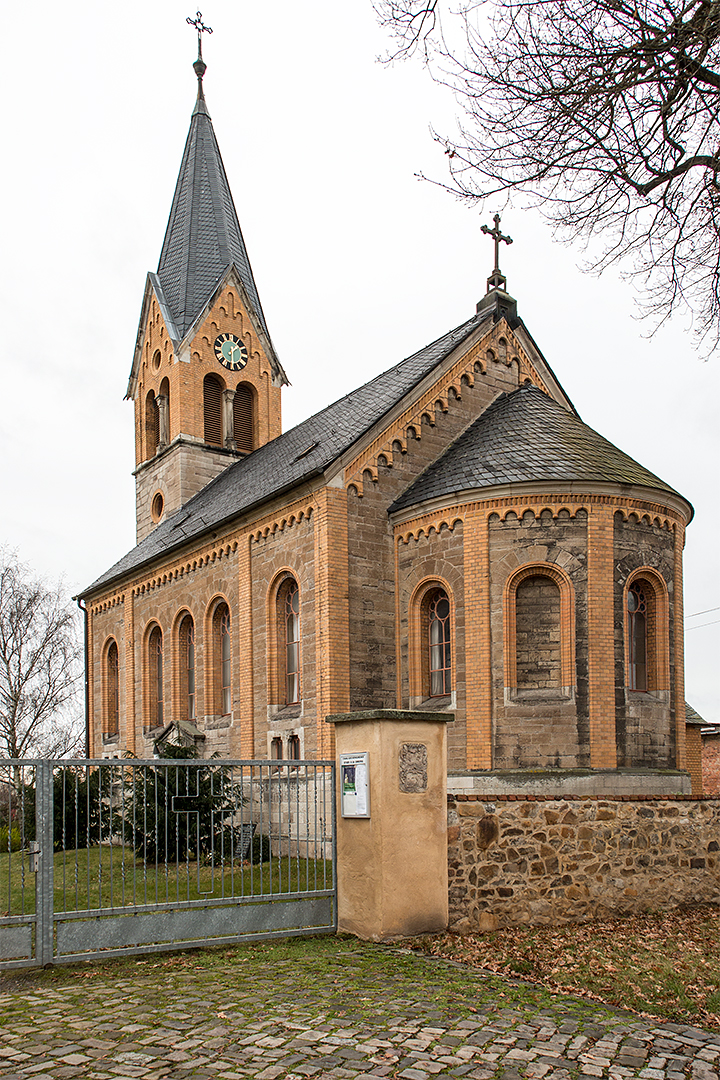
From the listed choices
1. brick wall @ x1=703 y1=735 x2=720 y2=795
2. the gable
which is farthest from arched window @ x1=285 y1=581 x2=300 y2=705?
brick wall @ x1=703 y1=735 x2=720 y2=795

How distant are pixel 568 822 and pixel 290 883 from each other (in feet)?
11.0

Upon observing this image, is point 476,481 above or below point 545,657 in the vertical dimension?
above

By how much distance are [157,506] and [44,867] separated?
2545 centimetres

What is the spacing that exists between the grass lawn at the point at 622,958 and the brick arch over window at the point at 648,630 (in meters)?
6.10

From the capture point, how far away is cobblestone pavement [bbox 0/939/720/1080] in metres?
6.03

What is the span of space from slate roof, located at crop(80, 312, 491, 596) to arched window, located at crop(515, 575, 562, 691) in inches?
179

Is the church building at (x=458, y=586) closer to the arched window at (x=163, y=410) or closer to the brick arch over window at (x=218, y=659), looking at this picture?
the brick arch over window at (x=218, y=659)

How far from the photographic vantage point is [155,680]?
2683 cm

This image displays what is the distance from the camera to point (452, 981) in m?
8.19

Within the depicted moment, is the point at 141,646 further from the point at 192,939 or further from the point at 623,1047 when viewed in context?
the point at 623,1047

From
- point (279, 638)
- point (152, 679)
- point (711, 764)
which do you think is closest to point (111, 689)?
point (152, 679)

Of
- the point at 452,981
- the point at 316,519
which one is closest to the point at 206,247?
the point at 316,519

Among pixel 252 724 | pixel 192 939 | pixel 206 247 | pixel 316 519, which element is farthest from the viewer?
pixel 206 247

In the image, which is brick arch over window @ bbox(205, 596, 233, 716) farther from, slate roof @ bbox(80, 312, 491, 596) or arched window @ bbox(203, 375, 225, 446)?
arched window @ bbox(203, 375, 225, 446)
